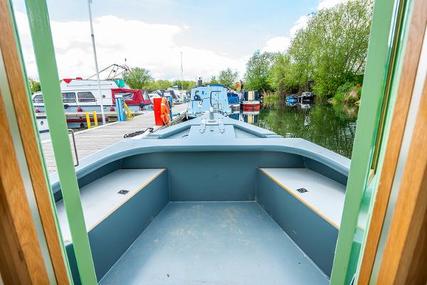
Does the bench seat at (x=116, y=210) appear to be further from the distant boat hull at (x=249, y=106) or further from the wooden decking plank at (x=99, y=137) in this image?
the distant boat hull at (x=249, y=106)

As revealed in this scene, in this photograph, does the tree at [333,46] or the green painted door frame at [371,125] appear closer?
the green painted door frame at [371,125]

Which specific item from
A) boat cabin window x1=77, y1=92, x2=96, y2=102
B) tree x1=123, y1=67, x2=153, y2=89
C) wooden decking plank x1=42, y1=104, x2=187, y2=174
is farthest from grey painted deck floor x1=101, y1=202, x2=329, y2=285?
tree x1=123, y1=67, x2=153, y2=89

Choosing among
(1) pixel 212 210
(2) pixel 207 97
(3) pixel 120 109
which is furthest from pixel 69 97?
(1) pixel 212 210

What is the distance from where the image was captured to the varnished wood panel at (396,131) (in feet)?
1.50

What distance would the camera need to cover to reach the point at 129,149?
81.3 inches

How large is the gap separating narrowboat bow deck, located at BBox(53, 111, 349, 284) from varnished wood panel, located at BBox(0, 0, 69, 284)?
37 centimetres

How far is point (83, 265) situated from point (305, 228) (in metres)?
1.33

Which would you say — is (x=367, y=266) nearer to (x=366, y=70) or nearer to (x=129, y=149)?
(x=366, y=70)

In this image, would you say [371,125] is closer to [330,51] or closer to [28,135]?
[28,135]

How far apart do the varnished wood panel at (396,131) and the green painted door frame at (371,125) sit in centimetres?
2

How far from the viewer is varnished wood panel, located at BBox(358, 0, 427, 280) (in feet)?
1.50

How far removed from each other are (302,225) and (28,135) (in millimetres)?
1583

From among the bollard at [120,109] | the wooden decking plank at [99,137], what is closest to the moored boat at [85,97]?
the bollard at [120,109]

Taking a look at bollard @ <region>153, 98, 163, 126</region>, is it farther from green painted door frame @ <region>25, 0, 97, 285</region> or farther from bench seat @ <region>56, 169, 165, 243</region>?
green painted door frame @ <region>25, 0, 97, 285</region>
